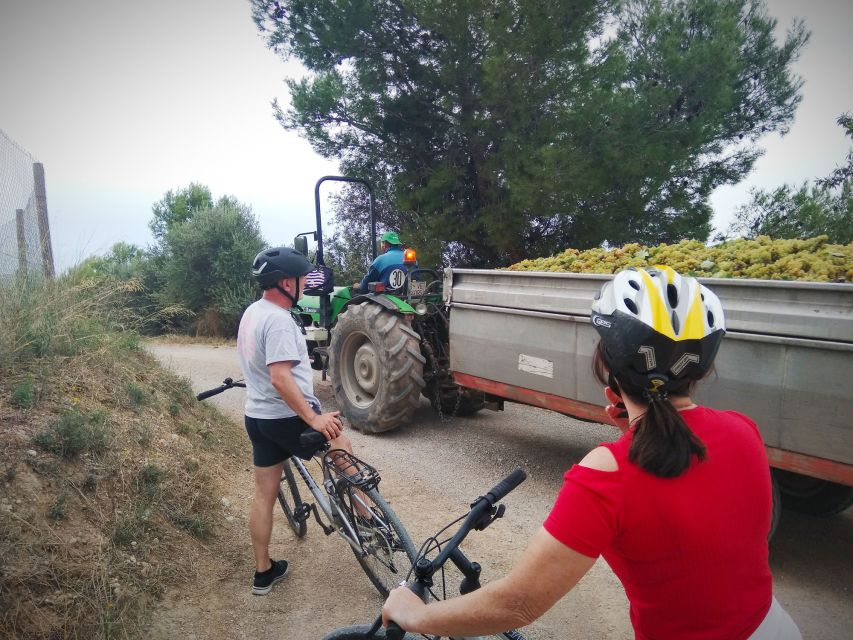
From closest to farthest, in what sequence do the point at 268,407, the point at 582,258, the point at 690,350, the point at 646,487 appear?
the point at 646,487 < the point at 690,350 < the point at 268,407 < the point at 582,258

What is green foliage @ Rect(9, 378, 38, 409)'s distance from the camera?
3.83 m

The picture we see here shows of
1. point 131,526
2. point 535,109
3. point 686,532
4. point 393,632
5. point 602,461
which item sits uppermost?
point 535,109

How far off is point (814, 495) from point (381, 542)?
3252 millimetres

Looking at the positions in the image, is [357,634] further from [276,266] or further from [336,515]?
[276,266]

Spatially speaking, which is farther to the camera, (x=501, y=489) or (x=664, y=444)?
(x=501, y=489)

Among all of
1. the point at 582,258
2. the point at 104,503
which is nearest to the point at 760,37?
the point at 582,258

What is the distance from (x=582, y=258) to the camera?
16.9ft

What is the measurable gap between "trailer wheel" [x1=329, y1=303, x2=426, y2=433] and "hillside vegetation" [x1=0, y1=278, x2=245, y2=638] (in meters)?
1.42

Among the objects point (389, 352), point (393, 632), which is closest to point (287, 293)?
point (393, 632)

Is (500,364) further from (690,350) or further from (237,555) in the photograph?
(690,350)

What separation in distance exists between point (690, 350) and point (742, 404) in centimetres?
250

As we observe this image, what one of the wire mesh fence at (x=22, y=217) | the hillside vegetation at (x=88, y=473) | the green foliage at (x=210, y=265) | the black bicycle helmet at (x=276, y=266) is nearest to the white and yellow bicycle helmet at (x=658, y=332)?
the black bicycle helmet at (x=276, y=266)

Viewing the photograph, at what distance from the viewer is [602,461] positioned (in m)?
1.21

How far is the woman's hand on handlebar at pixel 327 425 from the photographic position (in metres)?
3.10
